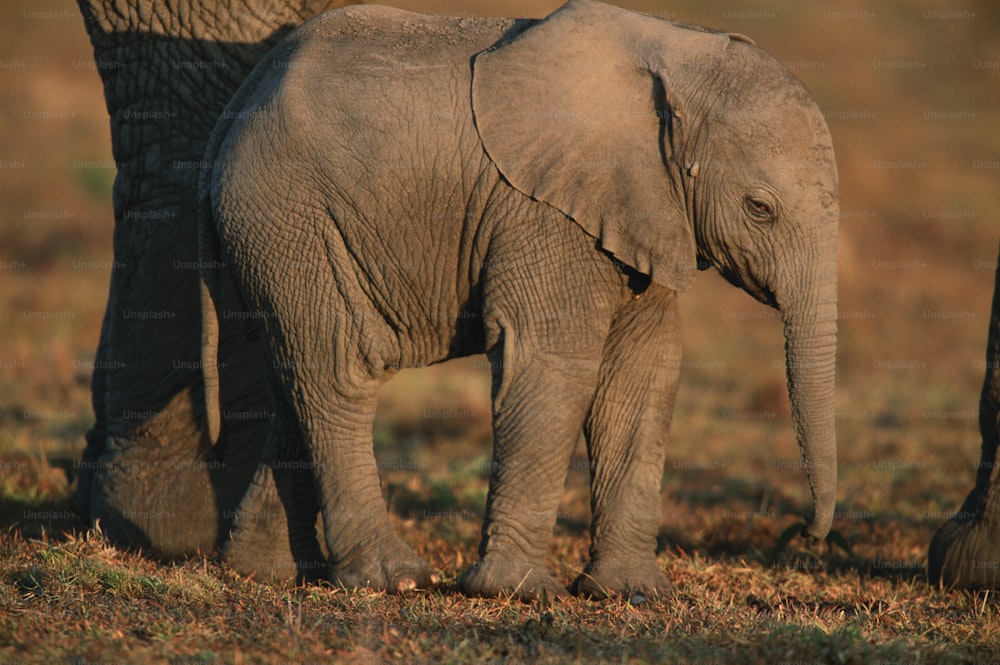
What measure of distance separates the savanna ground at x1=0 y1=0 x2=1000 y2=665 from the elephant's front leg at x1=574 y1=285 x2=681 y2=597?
1.28ft

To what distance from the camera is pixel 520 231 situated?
5.38 m

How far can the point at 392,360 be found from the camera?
19.0 feet

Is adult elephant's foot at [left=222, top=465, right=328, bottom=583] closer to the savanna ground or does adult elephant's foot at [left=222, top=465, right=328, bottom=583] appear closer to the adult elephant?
the savanna ground

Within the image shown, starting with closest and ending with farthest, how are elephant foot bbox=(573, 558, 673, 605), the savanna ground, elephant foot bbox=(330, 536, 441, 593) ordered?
the savanna ground < elephant foot bbox=(330, 536, 441, 593) < elephant foot bbox=(573, 558, 673, 605)

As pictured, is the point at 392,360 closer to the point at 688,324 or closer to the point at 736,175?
the point at 736,175

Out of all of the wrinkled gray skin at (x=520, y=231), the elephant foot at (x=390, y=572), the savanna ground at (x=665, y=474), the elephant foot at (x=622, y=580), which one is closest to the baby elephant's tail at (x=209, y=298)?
the wrinkled gray skin at (x=520, y=231)

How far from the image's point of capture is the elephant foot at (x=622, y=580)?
18.7 feet

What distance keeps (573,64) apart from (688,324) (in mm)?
10424

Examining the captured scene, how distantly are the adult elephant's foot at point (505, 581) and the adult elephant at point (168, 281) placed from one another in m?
1.94

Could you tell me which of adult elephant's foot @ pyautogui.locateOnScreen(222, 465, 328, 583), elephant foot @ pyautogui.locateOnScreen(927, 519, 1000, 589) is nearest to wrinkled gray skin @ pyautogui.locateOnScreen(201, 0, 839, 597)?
adult elephant's foot @ pyautogui.locateOnScreen(222, 465, 328, 583)

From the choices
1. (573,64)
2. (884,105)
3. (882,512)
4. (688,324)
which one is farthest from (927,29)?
(573,64)

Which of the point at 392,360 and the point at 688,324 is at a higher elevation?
the point at 392,360

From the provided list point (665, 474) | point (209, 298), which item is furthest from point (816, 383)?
point (665, 474)

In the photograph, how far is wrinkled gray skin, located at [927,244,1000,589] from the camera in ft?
19.4
